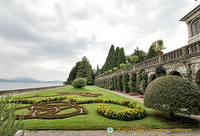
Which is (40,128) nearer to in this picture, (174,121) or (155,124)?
(155,124)

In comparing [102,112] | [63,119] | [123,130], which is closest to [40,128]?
[63,119]

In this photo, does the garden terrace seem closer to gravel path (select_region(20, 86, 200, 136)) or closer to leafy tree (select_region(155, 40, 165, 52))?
leafy tree (select_region(155, 40, 165, 52))

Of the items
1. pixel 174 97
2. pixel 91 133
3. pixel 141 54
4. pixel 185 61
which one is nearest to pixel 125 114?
pixel 91 133

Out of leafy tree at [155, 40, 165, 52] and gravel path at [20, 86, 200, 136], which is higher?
leafy tree at [155, 40, 165, 52]

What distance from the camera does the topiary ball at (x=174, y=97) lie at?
4.71m

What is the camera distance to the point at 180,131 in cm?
450

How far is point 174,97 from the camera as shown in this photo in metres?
4.89

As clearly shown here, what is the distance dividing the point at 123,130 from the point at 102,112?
5.57ft

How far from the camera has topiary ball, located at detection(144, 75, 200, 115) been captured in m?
4.71

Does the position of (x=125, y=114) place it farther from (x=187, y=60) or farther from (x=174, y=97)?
(x=187, y=60)

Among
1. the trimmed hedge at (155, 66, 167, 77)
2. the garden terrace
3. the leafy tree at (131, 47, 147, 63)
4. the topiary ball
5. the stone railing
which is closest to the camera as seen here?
the topiary ball

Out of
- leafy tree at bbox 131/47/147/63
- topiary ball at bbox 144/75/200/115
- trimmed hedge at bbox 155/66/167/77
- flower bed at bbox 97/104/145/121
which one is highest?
leafy tree at bbox 131/47/147/63

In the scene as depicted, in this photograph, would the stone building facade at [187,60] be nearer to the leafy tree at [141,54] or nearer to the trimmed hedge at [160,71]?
the trimmed hedge at [160,71]

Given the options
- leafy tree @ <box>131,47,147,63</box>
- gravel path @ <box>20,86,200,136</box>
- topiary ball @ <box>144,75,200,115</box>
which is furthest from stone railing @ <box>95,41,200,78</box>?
leafy tree @ <box>131,47,147,63</box>
